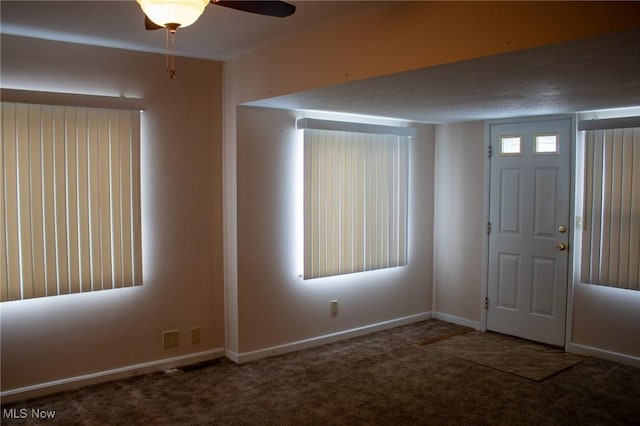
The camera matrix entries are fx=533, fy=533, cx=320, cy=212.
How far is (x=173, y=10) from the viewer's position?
1908mm

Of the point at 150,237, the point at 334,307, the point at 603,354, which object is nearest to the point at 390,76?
the point at 150,237

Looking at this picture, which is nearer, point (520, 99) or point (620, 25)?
point (620, 25)

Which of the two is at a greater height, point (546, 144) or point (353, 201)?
point (546, 144)

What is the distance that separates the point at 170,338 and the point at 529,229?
11.0ft

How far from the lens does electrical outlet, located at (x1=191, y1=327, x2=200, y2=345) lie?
4.34 m

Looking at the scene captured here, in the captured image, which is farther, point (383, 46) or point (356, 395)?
point (356, 395)

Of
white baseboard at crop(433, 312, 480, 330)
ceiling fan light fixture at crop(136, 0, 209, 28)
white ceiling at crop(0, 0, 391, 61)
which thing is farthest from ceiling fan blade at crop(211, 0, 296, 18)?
white baseboard at crop(433, 312, 480, 330)

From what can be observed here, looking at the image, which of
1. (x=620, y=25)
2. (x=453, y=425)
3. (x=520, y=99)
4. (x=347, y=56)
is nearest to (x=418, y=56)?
(x=347, y=56)

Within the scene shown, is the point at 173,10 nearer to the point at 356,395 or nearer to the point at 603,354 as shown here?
the point at 356,395

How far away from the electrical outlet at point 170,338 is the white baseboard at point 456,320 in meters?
2.87

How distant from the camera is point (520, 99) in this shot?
381 centimetres

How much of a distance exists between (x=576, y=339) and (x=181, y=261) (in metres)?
3.45

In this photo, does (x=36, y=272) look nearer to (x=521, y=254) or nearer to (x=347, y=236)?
(x=347, y=236)

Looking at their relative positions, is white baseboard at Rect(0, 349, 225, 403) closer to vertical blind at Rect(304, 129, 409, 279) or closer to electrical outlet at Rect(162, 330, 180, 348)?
electrical outlet at Rect(162, 330, 180, 348)
